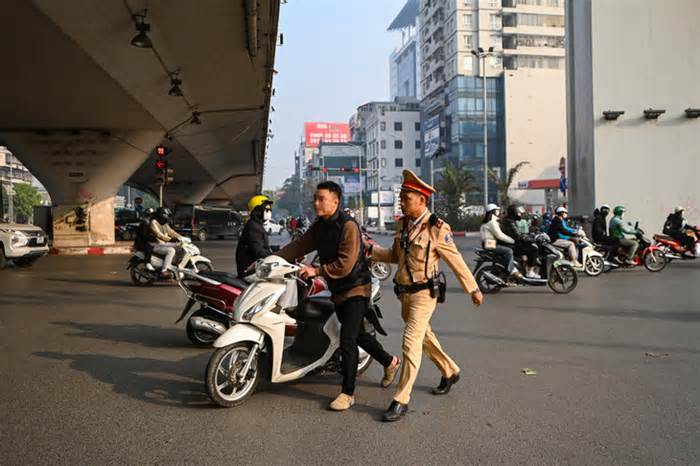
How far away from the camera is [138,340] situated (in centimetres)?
752

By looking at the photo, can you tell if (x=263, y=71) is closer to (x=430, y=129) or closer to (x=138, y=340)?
(x=138, y=340)

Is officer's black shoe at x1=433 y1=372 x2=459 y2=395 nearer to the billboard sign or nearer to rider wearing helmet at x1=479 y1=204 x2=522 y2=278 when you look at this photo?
rider wearing helmet at x1=479 y1=204 x2=522 y2=278

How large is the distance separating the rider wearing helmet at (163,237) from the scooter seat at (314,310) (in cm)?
778

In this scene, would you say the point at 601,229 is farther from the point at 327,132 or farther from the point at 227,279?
the point at 327,132

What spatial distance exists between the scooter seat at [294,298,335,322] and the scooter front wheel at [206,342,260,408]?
50 centimetres

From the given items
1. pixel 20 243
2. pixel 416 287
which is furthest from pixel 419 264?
pixel 20 243

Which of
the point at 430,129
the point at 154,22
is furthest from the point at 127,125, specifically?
the point at 430,129

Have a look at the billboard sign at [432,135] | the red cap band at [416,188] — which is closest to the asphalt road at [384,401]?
the red cap band at [416,188]

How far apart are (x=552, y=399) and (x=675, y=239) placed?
1414 cm

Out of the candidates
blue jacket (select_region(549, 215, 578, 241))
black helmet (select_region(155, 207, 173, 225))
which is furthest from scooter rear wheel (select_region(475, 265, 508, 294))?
black helmet (select_region(155, 207, 173, 225))

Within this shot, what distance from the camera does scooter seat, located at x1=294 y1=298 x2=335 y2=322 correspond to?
517cm

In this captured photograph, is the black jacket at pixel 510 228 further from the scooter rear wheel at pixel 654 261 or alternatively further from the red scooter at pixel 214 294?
the scooter rear wheel at pixel 654 261

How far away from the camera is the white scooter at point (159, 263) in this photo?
12539 mm

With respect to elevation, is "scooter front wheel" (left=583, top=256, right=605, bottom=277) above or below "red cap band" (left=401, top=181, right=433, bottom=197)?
below
